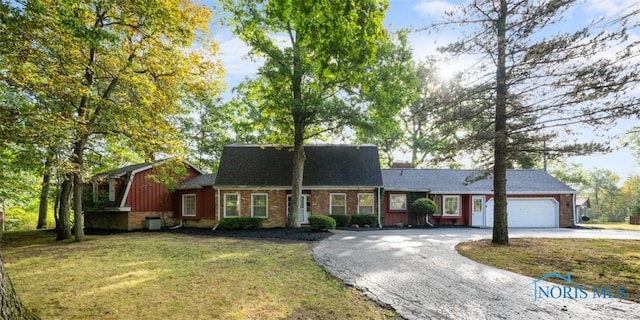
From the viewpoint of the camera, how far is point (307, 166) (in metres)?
21.5

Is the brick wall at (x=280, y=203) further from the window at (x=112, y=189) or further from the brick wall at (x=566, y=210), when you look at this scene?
the brick wall at (x=566, y=210)

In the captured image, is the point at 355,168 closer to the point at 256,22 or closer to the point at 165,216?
the point at 256,22

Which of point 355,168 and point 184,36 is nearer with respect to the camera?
point 184,36

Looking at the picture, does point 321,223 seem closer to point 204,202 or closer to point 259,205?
point 259,205

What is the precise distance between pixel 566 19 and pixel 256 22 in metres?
12.9

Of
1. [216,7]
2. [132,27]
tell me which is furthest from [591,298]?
[216,7]

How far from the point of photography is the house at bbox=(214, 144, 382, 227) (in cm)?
1994

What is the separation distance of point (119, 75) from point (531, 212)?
23.9 m

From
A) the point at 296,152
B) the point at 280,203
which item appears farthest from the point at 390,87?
the point at 280,203

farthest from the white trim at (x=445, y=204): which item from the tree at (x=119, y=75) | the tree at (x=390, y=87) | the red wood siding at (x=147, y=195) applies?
the red wood siding at (x=147, y=195)

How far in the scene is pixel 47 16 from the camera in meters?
9.01

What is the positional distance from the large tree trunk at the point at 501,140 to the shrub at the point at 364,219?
8411 mm

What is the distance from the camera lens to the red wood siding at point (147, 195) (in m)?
20.1

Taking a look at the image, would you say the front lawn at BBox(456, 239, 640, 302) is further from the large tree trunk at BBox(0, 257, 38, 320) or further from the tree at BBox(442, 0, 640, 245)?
the large tree trunk at BBox(0, 257, 38, 320)
